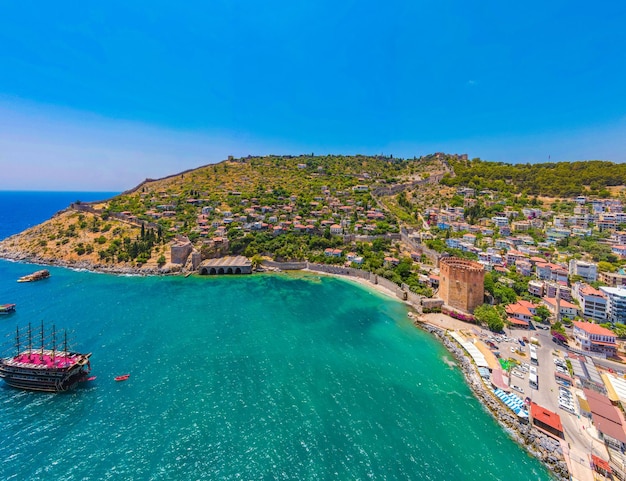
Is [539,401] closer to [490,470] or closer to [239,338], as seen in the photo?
[490,470]

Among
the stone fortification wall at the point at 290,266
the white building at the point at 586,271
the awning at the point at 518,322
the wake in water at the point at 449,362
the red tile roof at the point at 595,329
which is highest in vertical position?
the white building at the point at 586,271

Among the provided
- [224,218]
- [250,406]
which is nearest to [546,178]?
[224,218]

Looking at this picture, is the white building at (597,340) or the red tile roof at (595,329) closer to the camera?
the white building at (597,340)

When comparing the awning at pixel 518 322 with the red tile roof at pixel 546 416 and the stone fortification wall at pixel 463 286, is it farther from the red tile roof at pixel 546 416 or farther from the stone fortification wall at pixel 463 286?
the red tile roof at pixel 546 416

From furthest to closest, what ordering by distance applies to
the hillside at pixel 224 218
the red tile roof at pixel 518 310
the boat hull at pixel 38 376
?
1. the hillside at pixel 224 218
2. the red tile roof at pixel 518 310
3. the boat hull at pixel 38 376

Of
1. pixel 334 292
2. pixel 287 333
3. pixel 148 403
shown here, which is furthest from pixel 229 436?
pixel 334 292

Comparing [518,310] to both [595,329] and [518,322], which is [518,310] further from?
[595,329]

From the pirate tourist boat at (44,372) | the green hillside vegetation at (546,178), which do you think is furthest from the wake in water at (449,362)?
the green hillside vegetation at (546,178)
